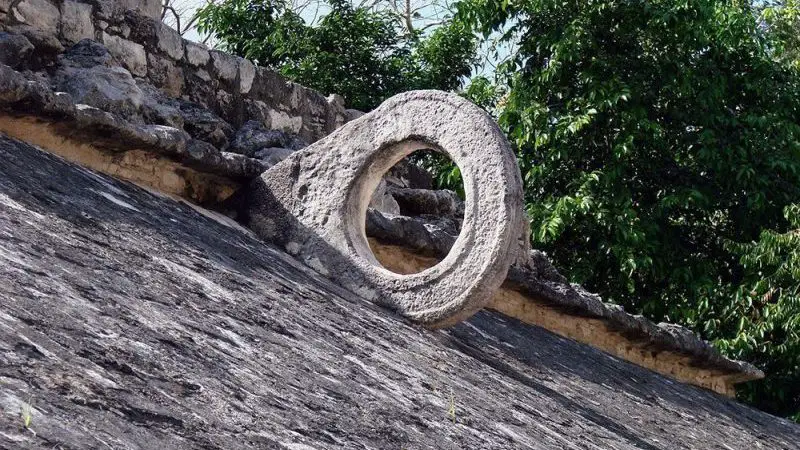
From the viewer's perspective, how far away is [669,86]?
11.8m

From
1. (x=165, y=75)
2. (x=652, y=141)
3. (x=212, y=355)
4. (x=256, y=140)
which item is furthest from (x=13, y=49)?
(x=652, y=141)

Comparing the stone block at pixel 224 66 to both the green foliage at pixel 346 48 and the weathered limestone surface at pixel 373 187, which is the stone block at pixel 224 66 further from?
the green foliage at pixel 346 48

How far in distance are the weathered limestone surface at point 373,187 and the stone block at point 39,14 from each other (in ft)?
3.48

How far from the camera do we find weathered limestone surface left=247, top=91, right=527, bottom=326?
463cm

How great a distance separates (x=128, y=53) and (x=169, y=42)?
25 centimetres

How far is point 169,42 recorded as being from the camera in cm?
575

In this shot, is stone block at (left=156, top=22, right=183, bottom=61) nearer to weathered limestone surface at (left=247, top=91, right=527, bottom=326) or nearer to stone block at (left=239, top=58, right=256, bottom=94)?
stone block at (left=239, top=58, right=256, bottom=94)

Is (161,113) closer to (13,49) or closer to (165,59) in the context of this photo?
(165,59)

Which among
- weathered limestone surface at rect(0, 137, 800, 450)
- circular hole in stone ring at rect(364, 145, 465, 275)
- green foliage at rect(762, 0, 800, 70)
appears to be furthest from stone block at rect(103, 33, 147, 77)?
green foliage at rect(762, 0, 800, 70)

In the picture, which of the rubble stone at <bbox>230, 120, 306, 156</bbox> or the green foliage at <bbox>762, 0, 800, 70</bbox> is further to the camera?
the green foliage at <bbox>762, 0, 800, 70</bbox>

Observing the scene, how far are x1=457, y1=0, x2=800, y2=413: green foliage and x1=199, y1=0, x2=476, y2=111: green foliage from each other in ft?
2.86

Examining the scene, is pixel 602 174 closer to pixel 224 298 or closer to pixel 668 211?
pixel 668 211

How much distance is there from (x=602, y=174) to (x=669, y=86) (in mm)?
1028

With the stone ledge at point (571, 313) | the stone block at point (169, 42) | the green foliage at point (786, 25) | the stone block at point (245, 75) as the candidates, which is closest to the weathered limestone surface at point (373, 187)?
the stone ledge at point (571, 313)
